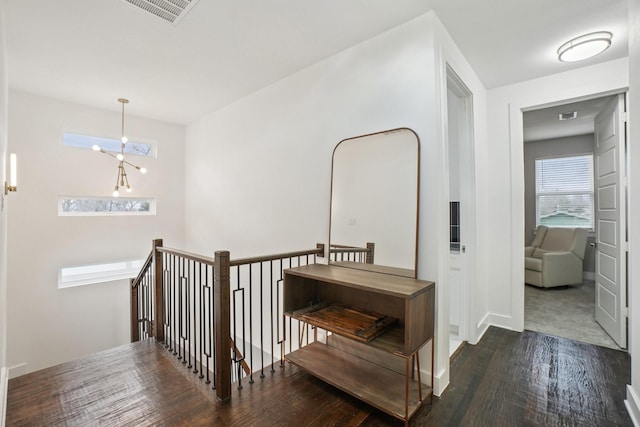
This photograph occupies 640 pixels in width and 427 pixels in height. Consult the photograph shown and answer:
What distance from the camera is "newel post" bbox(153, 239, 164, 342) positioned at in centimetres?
288

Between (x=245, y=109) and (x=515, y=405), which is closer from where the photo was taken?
(x=515, y=405)

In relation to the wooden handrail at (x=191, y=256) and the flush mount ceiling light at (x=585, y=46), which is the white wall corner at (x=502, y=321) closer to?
the flush mount ceiling light at (x=585, y=46)

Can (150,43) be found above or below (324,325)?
above

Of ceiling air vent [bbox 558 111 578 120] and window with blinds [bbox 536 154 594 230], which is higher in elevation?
ceiling air vent [bbox 558 111 578 120]

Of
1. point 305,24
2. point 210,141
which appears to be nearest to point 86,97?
point 210,141

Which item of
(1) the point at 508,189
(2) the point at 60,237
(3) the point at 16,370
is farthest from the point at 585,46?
(3) the point at 16,370

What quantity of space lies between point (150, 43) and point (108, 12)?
41 cm

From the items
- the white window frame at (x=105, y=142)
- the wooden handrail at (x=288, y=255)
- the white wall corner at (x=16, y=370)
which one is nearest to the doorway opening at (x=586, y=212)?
the wooden handrail at (x=288, y=255)

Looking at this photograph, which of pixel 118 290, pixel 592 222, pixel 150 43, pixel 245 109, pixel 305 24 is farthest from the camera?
pixel 592 222

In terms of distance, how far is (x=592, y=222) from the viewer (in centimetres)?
539

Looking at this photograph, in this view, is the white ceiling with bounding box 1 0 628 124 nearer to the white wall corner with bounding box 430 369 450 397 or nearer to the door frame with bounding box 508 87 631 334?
the door frame with bounding box 508 87 631 334

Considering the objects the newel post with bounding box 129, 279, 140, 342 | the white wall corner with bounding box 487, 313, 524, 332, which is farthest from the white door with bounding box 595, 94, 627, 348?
the newel post with bounding box 129, 279, 140, 342

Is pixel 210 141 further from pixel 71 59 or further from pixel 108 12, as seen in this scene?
pixel 108 12

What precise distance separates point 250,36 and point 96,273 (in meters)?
4.06
